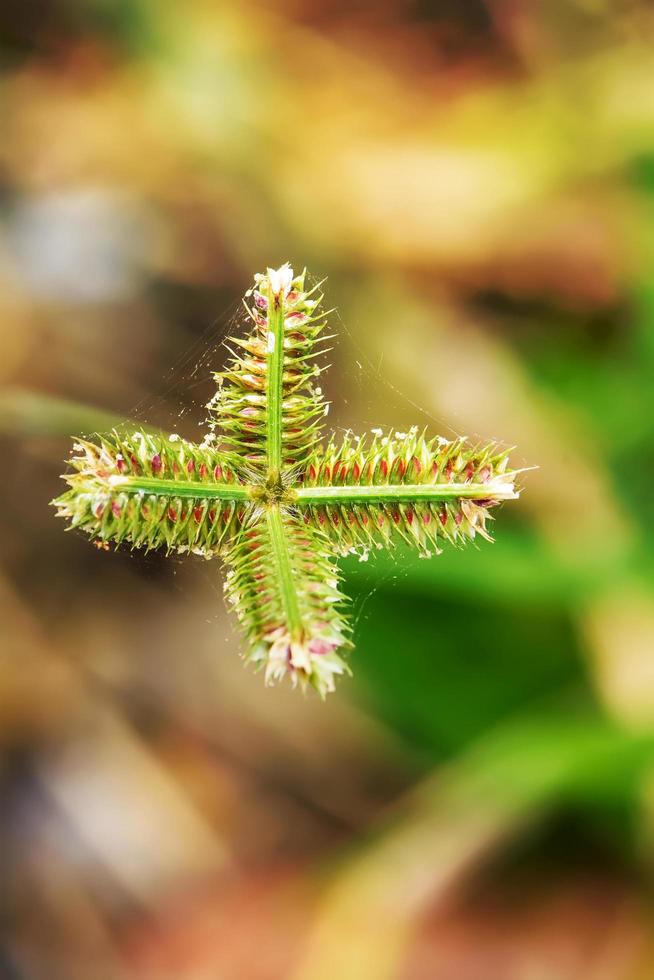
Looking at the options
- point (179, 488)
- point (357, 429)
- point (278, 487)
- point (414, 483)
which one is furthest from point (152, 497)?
point (357, 429)

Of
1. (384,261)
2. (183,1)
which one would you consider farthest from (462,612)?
(183,1)

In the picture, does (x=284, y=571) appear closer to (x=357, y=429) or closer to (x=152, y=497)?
(x=152, y=497)

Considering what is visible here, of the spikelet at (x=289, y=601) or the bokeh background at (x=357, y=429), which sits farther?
the bokeh background at (x=357, y=429)

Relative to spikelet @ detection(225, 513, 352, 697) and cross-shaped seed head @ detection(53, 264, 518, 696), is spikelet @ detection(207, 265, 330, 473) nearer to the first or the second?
cross-shaped seed head @ detection(53, 264, 518, 696)

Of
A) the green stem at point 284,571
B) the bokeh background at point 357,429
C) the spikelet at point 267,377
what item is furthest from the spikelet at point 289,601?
the bokeh background at point 357,429

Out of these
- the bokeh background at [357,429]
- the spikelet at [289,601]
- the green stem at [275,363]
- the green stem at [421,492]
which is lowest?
the spikelet at [289,601]

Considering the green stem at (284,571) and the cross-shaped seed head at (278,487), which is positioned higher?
the cross-shaped seed head at (278,487)

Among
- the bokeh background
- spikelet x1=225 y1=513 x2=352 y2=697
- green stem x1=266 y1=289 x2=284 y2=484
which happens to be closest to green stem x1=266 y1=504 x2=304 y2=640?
spikelet x1=225 y1=513 x2=352 y2=697

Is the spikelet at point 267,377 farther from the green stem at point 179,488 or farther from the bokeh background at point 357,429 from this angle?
the bokeh background at point 357,429
